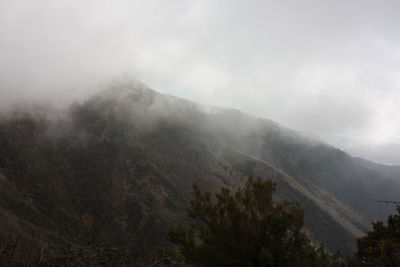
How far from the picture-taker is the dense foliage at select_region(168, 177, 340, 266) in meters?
9.50

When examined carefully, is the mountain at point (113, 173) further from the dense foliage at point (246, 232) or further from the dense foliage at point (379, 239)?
the dense foliage at point (246, 232)

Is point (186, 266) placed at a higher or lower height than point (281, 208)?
lower

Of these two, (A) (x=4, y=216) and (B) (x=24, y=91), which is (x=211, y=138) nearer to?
(B) (x=24, y=91)

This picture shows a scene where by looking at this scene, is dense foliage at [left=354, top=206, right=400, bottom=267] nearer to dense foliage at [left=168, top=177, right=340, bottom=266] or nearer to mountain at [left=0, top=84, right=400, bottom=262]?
dense foliage at [left=168, top=177, right=340, bottom=266]

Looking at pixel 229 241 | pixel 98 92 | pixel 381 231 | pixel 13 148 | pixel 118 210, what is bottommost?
pixel 118 210

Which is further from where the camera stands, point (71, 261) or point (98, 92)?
point (98, 92)

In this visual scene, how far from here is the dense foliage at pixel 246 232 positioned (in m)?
9.50

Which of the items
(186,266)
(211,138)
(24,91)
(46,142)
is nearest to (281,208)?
(186,266)

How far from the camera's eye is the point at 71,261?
663 centimetres

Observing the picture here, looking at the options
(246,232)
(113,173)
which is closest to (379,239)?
(246,232)

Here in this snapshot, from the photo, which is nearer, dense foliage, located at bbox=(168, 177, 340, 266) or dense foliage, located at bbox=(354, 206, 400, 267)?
dense foliage, located at bbox=(168, 177, 340, 266)

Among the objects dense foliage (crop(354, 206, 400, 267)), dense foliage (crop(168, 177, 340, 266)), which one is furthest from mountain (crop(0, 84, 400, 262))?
dense foliage (crop(168, 177, 340, 266))

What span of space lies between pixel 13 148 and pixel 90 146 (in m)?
26.0

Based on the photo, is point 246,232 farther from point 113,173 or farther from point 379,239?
point 113,173
